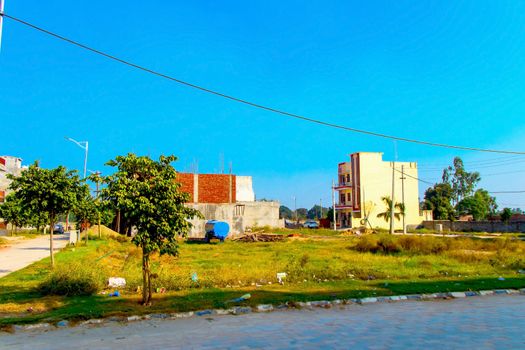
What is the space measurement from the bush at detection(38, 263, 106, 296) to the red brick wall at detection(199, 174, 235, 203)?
1579 inches

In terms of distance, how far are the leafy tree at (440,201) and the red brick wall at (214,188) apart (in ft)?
115

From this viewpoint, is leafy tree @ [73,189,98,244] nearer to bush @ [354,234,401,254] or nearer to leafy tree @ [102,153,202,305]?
leafy tree @ [102,153,202,305]

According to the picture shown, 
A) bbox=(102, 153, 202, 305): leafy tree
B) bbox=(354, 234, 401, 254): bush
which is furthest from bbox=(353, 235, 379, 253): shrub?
bbox=(102, 153, 202, 305): leafy tree

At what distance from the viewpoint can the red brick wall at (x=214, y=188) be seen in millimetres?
51844

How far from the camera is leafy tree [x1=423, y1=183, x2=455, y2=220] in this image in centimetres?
6725

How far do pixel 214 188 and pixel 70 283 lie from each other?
41036 mm

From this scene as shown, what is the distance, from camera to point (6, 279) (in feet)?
45.0

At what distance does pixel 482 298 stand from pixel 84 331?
31.9 feet

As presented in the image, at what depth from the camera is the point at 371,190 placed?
6366 centimetres

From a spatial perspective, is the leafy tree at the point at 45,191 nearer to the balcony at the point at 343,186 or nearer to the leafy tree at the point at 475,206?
the balcony at the point at 343,186

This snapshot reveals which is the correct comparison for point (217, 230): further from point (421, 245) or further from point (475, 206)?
point (475, 206)

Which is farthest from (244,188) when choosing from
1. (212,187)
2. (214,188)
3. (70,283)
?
(70,283)

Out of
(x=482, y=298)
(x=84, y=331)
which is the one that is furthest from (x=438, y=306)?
(x=84, y=331)

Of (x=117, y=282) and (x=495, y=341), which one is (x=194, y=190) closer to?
(x=117, y=282)
